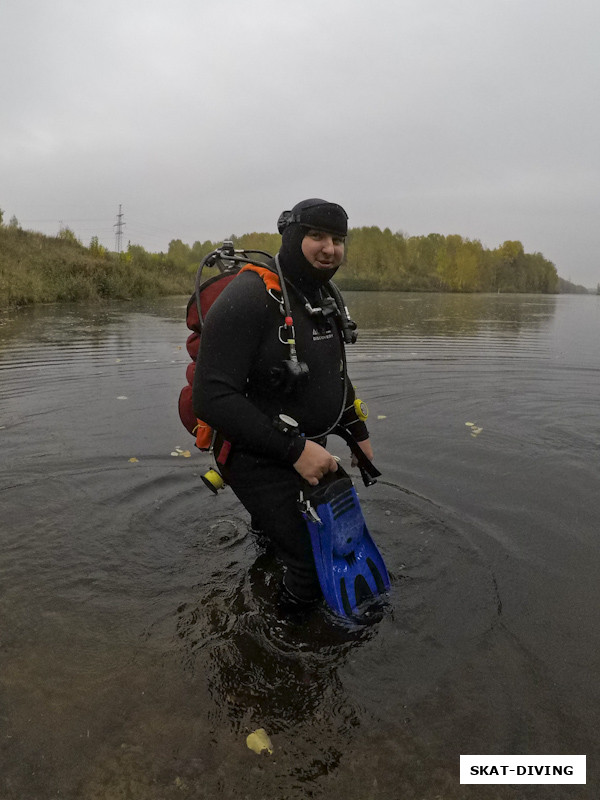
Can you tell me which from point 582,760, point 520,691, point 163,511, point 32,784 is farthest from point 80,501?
point 582,760

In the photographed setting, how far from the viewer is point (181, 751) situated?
241 cm

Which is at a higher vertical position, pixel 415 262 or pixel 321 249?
pixel 415 262

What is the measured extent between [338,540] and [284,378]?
923 mm

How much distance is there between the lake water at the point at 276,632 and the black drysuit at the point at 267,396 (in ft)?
1.95

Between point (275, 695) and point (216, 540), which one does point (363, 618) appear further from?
point (216, 540)

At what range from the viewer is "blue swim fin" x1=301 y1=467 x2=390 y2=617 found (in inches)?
115

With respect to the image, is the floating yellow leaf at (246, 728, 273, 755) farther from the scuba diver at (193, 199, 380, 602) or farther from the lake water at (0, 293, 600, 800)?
the scuba diver at (193, 199, 380, 602)

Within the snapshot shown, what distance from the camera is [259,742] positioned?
8.07ft

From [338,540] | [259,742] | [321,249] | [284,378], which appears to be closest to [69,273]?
[321,249]

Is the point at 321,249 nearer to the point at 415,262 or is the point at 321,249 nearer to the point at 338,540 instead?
the point at 338,540

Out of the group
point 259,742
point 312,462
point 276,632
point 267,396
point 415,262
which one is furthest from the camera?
point 415,262

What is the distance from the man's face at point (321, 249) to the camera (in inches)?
115

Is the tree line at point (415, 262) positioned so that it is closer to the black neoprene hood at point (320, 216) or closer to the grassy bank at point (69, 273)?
the grassy bank at point (69, 273)

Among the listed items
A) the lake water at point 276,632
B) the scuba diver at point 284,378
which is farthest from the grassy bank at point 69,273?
the scuba diver at point 284,378
